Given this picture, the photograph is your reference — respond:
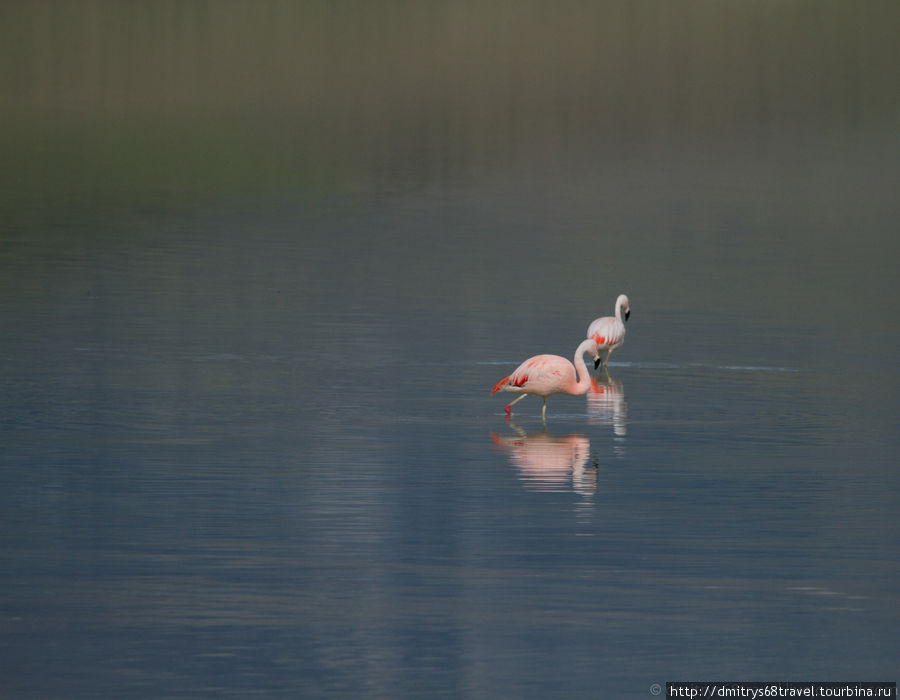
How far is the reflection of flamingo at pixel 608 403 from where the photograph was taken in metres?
16.6

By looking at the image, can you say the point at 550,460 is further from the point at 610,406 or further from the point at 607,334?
the point at 607,334

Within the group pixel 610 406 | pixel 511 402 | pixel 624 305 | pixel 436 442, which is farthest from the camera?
pixel 624 305

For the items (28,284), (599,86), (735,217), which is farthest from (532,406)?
(599,86)

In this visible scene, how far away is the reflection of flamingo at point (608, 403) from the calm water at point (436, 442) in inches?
3.7

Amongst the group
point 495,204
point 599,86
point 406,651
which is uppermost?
point 599,86

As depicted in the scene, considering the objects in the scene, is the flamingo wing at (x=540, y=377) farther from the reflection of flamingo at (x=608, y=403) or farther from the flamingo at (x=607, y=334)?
the flamingo at (x=607, y=334)

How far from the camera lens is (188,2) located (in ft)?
458

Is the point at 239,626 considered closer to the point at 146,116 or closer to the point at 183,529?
the point at 183,529

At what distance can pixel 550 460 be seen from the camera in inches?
575

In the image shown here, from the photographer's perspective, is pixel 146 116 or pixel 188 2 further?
pixel 188 2

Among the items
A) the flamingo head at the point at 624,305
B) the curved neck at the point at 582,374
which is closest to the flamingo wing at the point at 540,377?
the curved neck at the point at 582,374

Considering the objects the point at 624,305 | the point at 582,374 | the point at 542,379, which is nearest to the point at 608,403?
the point at 582,374

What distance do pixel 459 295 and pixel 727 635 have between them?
17596 mm

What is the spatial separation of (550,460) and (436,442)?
3.31 feet
